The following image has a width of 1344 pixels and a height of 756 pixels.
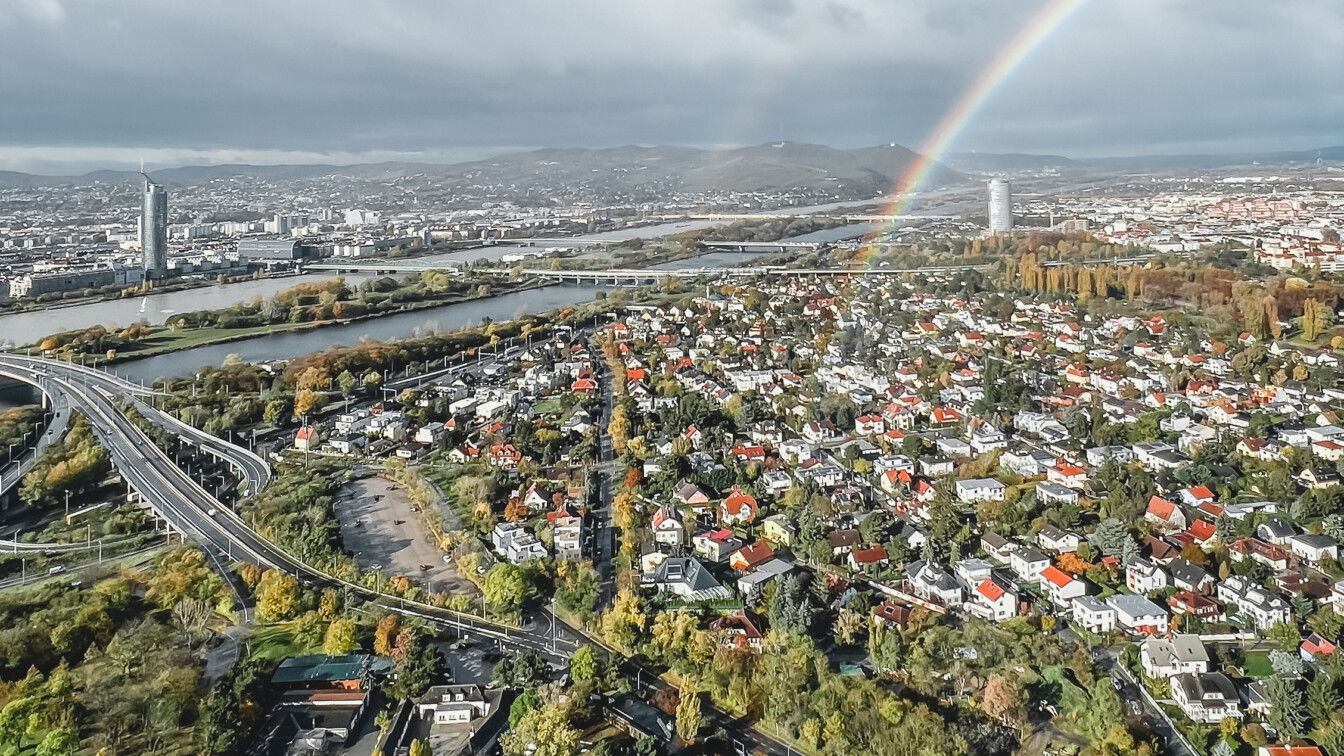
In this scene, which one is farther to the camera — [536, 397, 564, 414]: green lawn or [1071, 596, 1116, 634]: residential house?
[536, 397, 564, 414]: green lawn

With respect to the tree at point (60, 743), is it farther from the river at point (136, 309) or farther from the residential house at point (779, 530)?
the river at point (136, 309)

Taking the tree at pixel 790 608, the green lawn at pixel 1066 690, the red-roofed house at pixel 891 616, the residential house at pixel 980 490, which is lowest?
the green lawn at pixel 1066 690

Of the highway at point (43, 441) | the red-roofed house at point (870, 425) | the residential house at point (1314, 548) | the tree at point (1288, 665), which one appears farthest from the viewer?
the red-roofed house at point (870, 425)

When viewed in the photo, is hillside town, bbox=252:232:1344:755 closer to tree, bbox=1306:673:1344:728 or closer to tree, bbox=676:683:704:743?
tree, bbox=1306:673:1344:728

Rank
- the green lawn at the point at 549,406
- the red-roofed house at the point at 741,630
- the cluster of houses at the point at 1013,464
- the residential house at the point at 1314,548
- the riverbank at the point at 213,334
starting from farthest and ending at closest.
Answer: the riverbank at the point at 213,334 → the green lawn at the point at 549,406 → the residential house at the point at 1314,548 → the cluster of houses at the point at 1013,464 → the red-roofed house at the point at 741,630

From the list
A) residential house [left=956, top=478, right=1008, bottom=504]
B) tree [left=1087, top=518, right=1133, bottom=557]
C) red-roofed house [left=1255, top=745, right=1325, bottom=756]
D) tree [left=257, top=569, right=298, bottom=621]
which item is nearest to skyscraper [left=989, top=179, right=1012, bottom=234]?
residential house [left=956, top=478, right=1008, bottom=504]

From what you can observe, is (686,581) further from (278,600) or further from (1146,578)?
(1146,578)

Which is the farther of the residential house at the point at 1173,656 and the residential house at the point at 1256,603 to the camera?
the residential house at the point at 1256,603

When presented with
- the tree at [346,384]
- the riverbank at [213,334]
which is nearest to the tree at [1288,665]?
the tree at [346,384]
